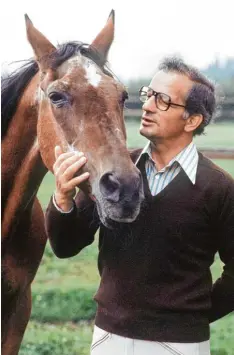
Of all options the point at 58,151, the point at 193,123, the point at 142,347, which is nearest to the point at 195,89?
the point at 193,123

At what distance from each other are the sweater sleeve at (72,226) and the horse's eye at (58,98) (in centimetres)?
27

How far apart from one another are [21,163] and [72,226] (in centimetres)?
38

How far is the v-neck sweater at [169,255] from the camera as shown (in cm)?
148

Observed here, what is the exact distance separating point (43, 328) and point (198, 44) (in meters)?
1.27

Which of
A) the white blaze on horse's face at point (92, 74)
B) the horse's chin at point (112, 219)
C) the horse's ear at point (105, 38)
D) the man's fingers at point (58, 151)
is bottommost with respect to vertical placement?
the horse's chin at point (112, 219)

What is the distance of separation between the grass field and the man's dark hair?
0.74 meters

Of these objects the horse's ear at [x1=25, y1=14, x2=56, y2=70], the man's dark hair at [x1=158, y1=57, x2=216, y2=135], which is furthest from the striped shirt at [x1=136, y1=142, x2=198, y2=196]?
the horse's ear at [x1=25, y1=14, x2=56, y2=70]

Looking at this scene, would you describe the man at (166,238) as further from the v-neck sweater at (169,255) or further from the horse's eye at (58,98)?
the horse's eye at (58,98)

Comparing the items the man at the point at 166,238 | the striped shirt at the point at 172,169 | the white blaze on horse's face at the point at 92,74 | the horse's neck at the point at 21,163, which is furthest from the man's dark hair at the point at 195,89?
the horse's neck at the point at 21,163

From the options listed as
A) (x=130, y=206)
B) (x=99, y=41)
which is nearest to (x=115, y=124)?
(x=130, y=206)

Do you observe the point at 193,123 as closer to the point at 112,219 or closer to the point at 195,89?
the point at 195,89

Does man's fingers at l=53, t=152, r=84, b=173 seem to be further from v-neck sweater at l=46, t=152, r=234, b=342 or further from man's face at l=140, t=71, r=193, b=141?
man's face at l=140, t=71, r=193, b=141

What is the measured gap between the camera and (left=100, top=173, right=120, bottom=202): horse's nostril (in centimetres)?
135

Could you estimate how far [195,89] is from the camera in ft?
5.07
